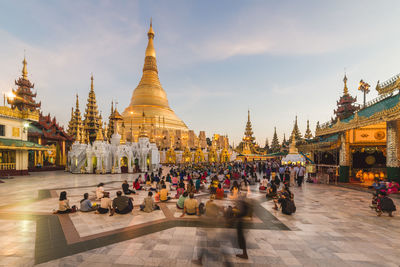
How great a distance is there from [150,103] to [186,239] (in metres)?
55.7

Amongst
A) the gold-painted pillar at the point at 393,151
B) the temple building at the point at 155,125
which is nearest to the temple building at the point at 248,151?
the temple building at the point at 155,125

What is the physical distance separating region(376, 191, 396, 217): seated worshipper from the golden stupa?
164ft

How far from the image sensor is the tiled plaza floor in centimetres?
474

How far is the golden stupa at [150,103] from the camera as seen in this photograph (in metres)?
56.1

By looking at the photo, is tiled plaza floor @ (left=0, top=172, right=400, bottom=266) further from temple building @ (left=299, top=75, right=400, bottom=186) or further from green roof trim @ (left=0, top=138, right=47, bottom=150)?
green roof trim @ (left=0, top=138, right=47, bottom=150)

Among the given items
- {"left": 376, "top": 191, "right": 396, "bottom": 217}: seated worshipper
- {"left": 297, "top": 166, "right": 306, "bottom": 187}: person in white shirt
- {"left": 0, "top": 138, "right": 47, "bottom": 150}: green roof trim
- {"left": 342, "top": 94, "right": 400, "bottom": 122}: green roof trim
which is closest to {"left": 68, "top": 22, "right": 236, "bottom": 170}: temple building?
{"left": 0, "top": 138, "right": 47, "bottom": 150}: green roof trim

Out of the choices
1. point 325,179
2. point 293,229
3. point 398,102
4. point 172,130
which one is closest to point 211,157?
point 172,130

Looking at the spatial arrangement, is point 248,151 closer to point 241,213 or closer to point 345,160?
point 345,160

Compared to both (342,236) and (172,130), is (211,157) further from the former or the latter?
(342,236)

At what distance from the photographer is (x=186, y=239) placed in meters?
5.84

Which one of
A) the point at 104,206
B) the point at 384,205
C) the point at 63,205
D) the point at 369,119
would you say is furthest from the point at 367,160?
the point at 63,205

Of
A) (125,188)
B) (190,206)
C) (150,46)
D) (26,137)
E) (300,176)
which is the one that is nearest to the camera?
(190,206)

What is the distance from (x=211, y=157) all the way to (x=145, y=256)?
139 ft

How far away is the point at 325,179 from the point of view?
57.1ft
